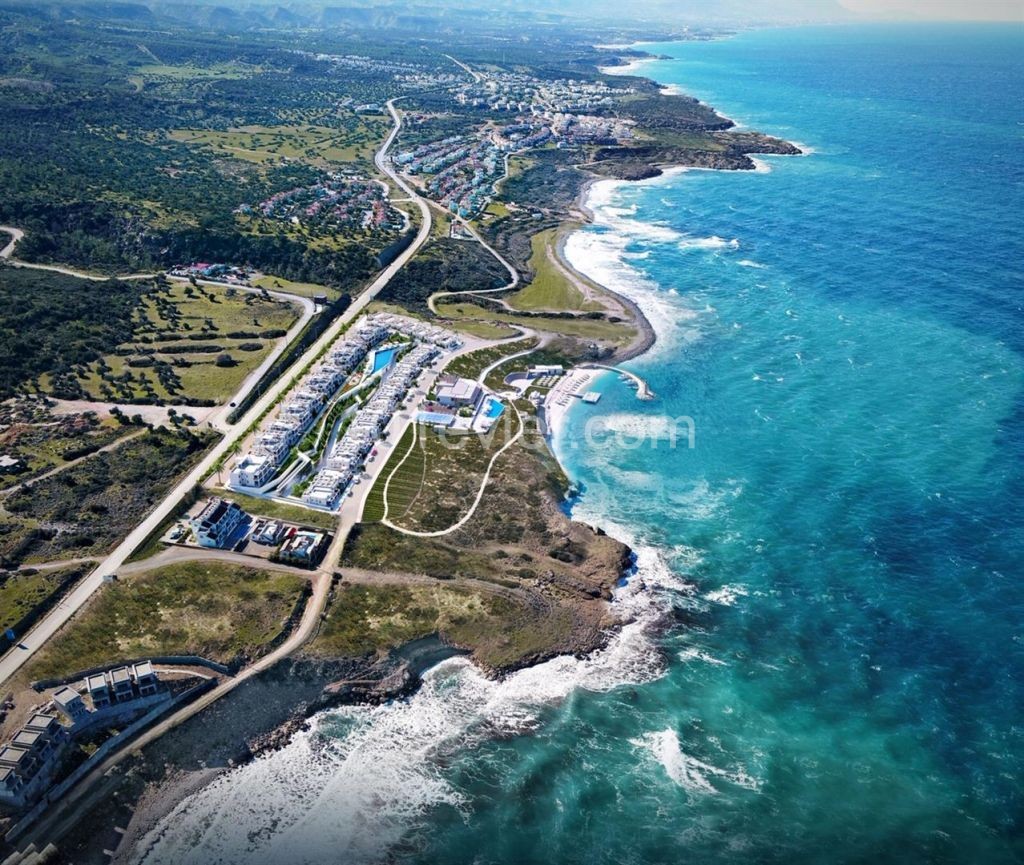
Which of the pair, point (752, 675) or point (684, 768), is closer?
point (684, 768)

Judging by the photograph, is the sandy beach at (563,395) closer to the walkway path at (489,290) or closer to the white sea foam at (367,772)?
the walkway path at (489,290)

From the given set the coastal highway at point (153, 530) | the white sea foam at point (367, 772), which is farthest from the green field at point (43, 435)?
the white sea foam at point (367, 772)

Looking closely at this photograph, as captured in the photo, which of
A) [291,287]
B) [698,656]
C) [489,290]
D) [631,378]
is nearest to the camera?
[698,656]

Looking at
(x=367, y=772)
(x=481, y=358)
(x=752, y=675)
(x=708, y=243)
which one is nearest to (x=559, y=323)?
(x=481, y=358)

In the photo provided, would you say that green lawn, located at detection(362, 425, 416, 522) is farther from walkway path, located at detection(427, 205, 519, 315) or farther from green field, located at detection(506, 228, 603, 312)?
green field, located at detection(506, 228, 603, 312)

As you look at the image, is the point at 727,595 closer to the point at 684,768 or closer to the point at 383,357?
the point at 684,768

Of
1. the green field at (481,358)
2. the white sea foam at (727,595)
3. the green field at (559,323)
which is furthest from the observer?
the green field at (559,323)

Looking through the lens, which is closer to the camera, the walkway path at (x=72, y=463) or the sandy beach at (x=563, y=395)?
the walkway path at (x=72, y=463)

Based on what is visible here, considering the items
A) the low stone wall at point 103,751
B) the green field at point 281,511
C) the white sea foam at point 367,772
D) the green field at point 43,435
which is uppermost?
the green field at point 43,435
